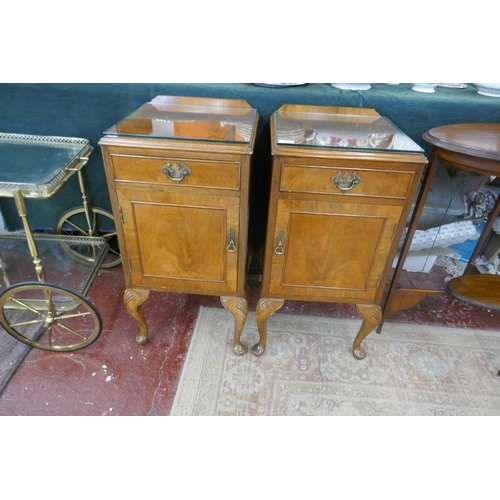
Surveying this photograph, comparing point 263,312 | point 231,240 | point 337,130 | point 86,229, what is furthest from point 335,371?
point 86,229

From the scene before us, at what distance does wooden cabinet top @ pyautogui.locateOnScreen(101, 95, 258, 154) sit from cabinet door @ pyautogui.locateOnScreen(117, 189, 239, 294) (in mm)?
155

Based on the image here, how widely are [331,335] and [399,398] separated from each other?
36 centimetres

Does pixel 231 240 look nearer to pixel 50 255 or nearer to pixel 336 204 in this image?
pixel 336 204

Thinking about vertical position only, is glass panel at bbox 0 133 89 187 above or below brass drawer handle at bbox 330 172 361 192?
below

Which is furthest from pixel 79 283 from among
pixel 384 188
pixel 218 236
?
pixel 384 188

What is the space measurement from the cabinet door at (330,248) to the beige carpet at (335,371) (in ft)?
1.11

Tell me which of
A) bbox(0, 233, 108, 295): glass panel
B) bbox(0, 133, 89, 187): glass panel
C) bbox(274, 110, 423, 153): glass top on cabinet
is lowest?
bbox(0, 233, 108, 295): glass panel

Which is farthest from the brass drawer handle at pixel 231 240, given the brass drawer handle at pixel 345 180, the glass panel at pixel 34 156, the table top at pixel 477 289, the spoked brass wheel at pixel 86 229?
the table top at pixel 477 289

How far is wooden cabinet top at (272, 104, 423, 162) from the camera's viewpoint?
1013mm

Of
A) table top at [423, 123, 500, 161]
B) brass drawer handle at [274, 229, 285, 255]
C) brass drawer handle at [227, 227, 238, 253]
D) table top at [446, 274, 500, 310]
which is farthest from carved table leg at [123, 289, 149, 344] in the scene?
table top at [446, 274, 500, 310]

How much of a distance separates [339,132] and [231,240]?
50cm

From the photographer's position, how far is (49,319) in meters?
1.41

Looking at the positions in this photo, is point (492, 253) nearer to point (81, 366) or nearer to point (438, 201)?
point (438, 201)

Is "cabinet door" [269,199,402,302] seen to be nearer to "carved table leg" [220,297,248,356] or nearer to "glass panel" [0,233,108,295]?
"carved table leg" [220,297,248,356]
